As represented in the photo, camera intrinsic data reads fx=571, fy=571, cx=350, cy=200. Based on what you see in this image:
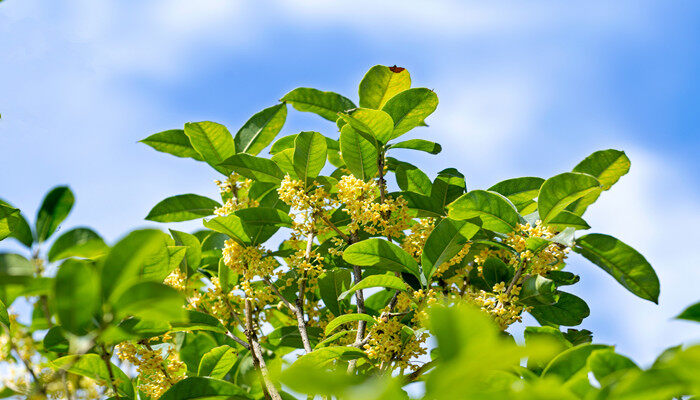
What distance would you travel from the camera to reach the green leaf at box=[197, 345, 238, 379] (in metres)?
2.50

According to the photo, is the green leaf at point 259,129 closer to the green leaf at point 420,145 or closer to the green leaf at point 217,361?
the green leaf at point 420,145

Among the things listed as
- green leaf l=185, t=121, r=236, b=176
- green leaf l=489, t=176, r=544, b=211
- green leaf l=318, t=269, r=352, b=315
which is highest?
green leaf l=185, t=121, r=236, b=176

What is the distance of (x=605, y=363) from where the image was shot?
1254mm

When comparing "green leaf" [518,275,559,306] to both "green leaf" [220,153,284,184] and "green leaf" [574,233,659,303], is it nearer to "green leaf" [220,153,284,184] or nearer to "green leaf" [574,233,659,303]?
"green leaf" [574,233,659,303]

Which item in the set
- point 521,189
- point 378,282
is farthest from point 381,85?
point 378,282

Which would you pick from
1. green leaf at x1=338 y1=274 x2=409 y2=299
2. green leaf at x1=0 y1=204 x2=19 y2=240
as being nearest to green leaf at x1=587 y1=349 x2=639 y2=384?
green leaf at x1=338 y1=274 x2=409 y2=299

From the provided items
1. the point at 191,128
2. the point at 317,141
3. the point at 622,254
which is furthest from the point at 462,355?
the point at 191,128

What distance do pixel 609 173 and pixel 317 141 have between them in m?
1.25

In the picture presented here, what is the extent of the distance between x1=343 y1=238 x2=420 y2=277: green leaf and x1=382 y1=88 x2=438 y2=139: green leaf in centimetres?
63

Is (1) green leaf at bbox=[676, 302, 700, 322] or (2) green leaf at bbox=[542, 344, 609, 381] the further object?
(2) green leaf at bbox=[542, 344, 609, 381]

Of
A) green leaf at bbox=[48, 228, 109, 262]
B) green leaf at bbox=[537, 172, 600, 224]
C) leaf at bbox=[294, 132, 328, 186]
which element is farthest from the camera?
leaf at bbox=[294, 132, 328, 186]

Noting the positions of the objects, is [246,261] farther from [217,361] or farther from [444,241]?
[444,241]

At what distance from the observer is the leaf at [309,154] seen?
2.46 metres

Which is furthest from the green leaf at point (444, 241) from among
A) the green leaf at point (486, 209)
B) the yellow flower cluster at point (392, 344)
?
the yellow flower cluster at point (392, 344)
